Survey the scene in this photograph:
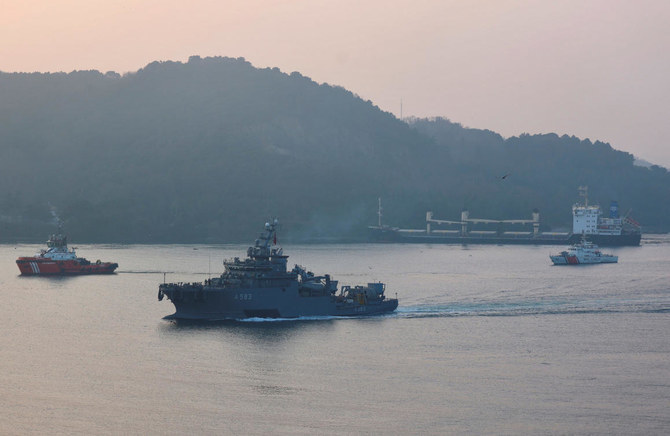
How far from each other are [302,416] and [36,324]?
105ft

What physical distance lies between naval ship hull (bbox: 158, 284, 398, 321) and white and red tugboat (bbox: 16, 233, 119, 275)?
1633 inches

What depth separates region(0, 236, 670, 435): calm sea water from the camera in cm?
4425

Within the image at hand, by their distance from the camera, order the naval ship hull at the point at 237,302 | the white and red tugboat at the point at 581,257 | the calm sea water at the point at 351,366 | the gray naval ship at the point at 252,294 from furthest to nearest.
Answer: the white and red tugboat at the point at 581,257 → the gray naval ship at the point at 252,294 → the naval ship hull at the point at 237,302 → the calm sea water at the point at 351,366

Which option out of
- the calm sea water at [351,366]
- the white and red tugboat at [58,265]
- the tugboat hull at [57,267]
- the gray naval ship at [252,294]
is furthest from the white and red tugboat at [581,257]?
the gray naval ship at [252,294]

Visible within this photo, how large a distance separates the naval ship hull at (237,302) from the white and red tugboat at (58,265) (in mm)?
41468

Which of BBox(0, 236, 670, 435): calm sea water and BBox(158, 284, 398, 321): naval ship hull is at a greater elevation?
BBox(158, 284, 398, 321): naval ship hull

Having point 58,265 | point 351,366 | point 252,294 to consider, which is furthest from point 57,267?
point 351,366

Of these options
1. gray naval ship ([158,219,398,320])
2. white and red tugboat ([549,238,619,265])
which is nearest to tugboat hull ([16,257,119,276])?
gray naval ship ([158,219,398,320])

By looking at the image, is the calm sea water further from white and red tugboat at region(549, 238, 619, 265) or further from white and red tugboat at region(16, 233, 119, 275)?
white and red tugboat at region(549, 238, 619, 265)

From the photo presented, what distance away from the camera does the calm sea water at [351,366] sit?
145ft

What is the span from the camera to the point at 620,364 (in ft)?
185

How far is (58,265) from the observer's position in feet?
363

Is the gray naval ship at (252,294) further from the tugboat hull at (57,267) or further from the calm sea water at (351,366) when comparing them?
the tugboat hull at (57,267)

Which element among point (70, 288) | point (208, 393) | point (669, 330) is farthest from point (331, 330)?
point (70, 288)
